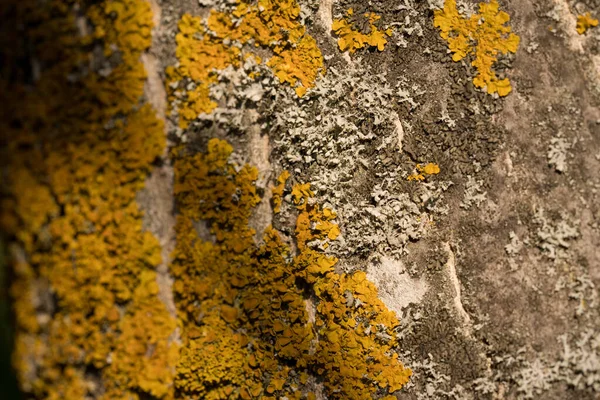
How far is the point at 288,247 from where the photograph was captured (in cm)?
161

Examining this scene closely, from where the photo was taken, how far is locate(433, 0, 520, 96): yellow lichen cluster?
1.63 meters

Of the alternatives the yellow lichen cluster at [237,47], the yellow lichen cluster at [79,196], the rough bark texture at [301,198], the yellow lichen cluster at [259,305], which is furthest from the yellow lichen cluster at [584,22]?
the yellow lichen cluster at [79,196]

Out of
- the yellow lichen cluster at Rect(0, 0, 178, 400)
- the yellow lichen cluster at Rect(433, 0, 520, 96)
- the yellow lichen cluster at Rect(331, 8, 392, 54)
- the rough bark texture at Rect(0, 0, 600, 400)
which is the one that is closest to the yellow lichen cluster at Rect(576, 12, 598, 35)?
the rough bark texture at Rect(0, 0, 600, 400)

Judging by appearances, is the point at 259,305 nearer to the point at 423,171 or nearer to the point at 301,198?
the point at 301,198

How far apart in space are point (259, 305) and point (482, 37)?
1.15m

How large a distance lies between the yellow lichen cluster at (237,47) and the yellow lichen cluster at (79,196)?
11 centimetres

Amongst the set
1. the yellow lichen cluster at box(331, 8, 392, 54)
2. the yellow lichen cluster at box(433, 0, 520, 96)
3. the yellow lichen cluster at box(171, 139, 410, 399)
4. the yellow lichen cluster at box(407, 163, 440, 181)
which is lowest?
the yellow lichen cluster at box(171, 139, 410, 399)

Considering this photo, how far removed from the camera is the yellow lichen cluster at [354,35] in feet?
5.31

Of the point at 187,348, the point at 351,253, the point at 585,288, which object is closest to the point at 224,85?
the point at 351,253

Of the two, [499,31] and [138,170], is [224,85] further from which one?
[499,31]

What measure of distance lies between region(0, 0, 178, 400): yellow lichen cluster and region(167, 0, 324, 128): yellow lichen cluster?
0.11 m

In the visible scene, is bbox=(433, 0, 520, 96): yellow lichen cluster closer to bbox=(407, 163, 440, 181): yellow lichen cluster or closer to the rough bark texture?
the rough bark texture

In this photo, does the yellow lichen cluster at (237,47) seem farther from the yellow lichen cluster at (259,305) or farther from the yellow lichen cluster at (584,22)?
the yellow lichen cluster at (584,22)

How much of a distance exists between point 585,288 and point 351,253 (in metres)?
0.85
